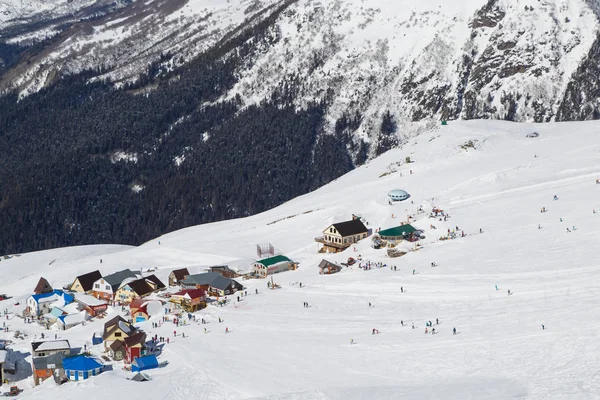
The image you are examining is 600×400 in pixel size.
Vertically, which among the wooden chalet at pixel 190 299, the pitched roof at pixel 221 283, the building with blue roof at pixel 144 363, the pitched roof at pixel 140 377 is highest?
the pitched roof at pixel 221 283

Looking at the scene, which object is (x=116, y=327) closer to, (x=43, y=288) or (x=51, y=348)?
(x=51, y=348)

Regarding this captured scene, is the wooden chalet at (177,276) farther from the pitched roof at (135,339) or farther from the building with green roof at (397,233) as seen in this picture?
the pitched roof at (135,339)

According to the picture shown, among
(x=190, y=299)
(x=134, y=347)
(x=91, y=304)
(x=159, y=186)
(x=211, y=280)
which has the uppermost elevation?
(x=159, y=186)

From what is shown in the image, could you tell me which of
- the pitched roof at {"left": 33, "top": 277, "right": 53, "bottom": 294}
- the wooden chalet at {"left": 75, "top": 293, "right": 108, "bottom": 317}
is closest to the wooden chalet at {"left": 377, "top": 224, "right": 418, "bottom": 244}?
the wooden chalet at {"left": 75, "top": 293, "right": 108, "bottom": 317}

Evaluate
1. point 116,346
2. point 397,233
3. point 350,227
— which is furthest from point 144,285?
point 397,233

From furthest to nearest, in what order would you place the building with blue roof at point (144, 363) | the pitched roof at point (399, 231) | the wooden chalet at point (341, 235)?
the wooden chalet at point (341, 235), the pitched roof at point (399, 231), the building with blue roof at point (144, 363)

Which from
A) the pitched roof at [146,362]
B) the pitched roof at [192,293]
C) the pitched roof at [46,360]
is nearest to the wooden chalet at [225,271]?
the pitched roof at [192,293]

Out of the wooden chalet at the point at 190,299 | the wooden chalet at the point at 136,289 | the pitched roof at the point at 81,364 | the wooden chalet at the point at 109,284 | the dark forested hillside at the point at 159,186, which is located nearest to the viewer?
the pitched roof at the point at 81,364
